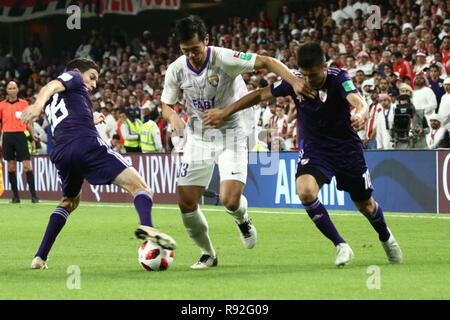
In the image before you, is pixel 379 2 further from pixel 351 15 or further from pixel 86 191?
pixel 86 191

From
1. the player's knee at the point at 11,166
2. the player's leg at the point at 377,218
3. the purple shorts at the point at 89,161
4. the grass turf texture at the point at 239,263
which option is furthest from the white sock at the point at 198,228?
the player's knee at the point at 11,166

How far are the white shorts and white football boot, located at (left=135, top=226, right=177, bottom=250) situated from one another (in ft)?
3.94

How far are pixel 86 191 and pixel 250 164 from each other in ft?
17.9

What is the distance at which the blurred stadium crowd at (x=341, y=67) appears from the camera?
1606 cm

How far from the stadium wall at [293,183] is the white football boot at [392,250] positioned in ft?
21.4

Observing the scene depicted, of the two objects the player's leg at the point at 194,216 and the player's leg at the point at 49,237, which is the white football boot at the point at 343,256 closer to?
the player's leg at the point at 194,216

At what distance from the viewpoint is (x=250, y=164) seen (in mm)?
17219

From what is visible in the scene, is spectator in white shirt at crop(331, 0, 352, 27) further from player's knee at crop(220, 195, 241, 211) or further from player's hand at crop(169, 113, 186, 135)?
player's hand at crop(169, 113, 186, 135)

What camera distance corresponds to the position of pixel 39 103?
679cm

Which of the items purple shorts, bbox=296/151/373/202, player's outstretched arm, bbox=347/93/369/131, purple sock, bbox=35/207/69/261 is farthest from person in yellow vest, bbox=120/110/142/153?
player's outstretched arm, bbox=347/93/369/131

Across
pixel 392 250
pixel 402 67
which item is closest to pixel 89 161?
pixel 392 250

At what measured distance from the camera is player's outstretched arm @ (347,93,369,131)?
6.78 meters

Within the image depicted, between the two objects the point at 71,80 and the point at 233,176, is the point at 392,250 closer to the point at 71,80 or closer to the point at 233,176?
the point at 233,176
